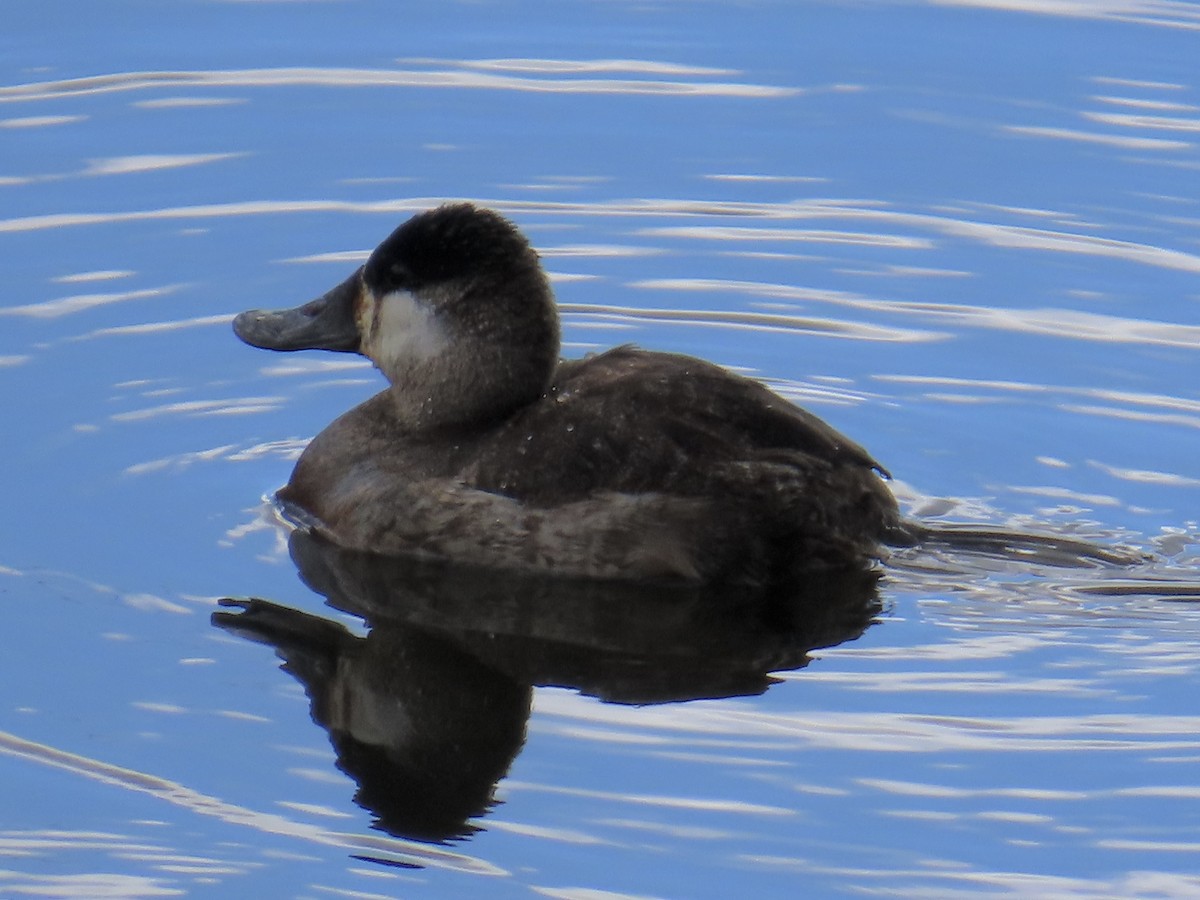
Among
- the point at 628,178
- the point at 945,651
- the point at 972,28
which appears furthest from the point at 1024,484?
the point at 972,28

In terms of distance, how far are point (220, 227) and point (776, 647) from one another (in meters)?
3.98

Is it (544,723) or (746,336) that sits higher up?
(746,336)

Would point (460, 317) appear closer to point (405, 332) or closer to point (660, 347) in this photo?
point (405, 332)

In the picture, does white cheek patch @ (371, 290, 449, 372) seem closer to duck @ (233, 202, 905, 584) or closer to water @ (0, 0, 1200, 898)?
duck @ (233, 202, 905, 584)

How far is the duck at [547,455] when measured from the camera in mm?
6594

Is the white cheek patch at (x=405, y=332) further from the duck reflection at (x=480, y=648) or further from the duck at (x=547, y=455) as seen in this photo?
the duck reflection at (x=480, y=648)

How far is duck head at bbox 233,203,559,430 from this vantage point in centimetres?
692

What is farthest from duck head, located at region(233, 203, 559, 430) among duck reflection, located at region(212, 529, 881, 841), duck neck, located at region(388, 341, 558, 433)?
duck reflection, located at region(212, 529, 881, 841)

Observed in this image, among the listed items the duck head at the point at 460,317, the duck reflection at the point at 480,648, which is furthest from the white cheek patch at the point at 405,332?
the duck reflection at the point at 480,648

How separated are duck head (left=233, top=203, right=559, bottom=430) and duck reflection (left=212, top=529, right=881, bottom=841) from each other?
0.54 metres

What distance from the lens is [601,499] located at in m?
6.61

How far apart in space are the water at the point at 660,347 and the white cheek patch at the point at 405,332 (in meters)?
0.66

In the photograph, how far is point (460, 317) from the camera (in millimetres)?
7016

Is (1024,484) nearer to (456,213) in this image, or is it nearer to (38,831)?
(456,213)
